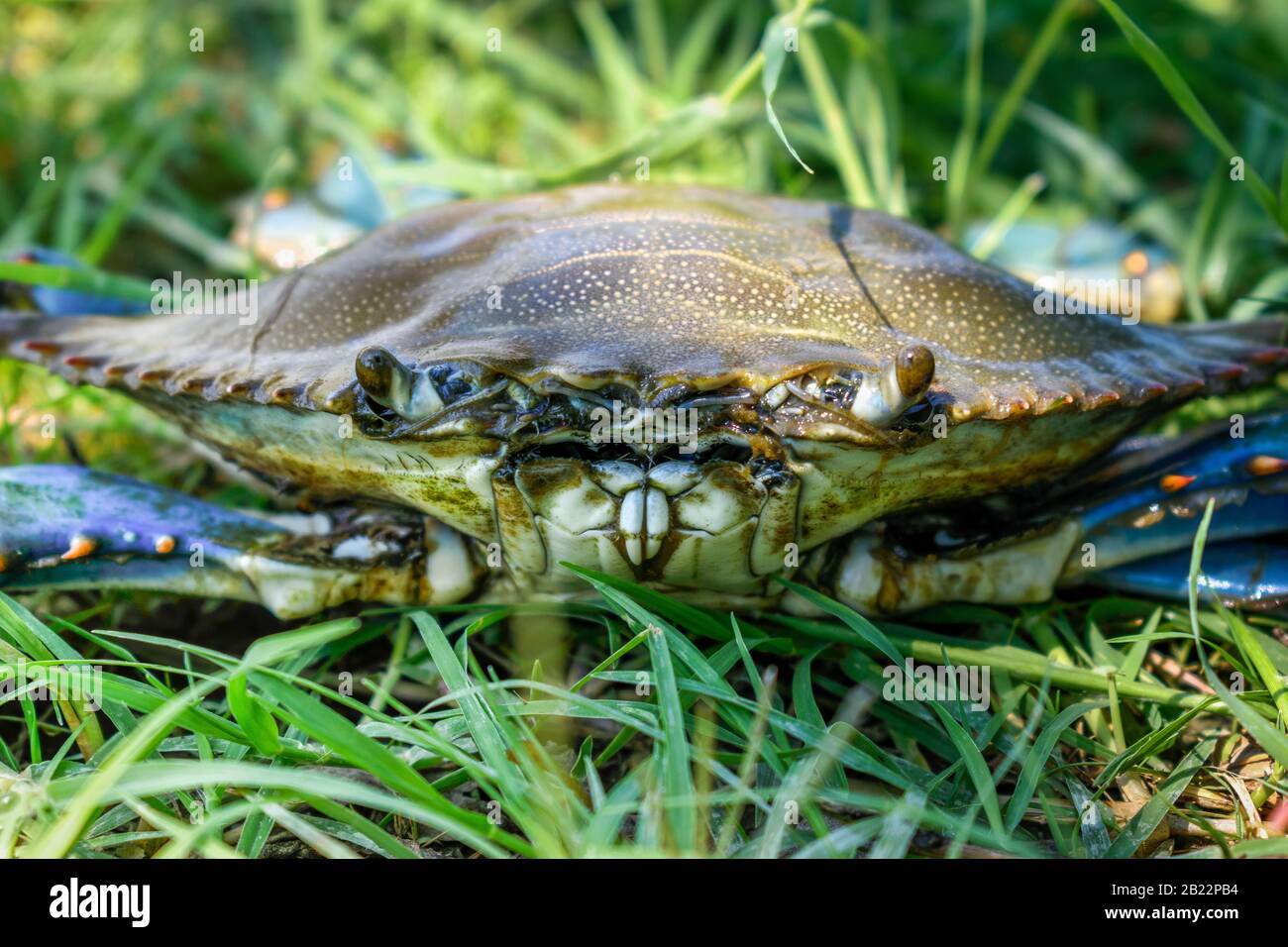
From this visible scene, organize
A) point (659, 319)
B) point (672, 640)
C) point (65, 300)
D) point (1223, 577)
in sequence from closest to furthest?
1. point (659, 319)
2. point (672, 640)
3. point (1223, 577)
4. point (65, 300)

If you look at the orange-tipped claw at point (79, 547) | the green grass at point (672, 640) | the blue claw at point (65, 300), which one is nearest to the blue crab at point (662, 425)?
the orange-tipped claw at point (79, 547)

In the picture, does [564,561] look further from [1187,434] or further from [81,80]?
[81,80]

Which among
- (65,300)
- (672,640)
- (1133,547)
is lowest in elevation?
(672,640)

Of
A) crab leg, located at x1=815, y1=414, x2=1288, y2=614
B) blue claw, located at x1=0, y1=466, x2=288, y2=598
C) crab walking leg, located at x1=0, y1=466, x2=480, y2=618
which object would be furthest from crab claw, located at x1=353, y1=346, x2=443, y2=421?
crab leg, located at x1=815, y1=414, x2=1288, y2=614

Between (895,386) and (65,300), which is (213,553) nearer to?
(65,300)

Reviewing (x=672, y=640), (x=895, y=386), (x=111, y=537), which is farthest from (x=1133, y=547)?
(x=111, y=537)

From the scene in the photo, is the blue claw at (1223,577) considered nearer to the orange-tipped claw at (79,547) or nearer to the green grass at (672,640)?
the green grass at (672,640)

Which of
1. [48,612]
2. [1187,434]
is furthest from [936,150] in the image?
[48,612]

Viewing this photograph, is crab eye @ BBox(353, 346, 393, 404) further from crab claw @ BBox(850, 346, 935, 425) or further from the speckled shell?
crab claw @ BBox(850, 346, 935, 425)
